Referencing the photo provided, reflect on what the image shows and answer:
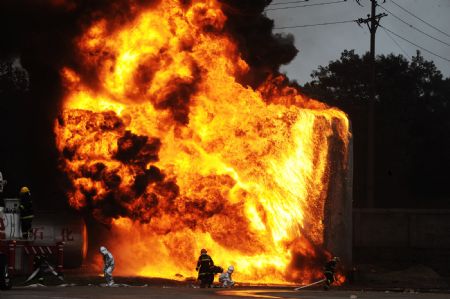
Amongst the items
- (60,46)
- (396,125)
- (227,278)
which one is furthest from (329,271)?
(396,125)

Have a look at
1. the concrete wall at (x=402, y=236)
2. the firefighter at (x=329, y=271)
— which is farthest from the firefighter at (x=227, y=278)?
the concrete wall at (x=402, y=236)

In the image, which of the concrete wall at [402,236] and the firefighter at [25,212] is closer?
the firefighter at [25,212]

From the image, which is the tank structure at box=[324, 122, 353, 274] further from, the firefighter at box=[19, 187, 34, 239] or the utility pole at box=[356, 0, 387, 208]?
the utility pole at box=[356, 0, 387, 208]

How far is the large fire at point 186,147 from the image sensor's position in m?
32.7

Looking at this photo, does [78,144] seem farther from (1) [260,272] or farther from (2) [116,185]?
(1) [260,272]

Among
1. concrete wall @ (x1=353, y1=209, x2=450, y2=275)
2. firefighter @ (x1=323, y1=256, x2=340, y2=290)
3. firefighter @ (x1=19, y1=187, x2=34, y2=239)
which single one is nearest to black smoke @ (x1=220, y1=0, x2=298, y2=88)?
firefighter @ (x1=323, y1=256, x2=340, y2=290)

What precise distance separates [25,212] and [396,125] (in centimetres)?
4934

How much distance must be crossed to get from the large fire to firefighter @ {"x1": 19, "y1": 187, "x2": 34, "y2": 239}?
4483 mm

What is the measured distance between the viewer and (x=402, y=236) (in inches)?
1996

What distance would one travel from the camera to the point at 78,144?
32750mm

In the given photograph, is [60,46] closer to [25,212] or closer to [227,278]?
[25,212]

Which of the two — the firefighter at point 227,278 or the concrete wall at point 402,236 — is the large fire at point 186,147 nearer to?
the firefighter at point 227,278

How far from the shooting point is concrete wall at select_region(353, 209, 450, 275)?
49.8 metres

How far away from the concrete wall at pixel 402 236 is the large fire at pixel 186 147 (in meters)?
16.8
